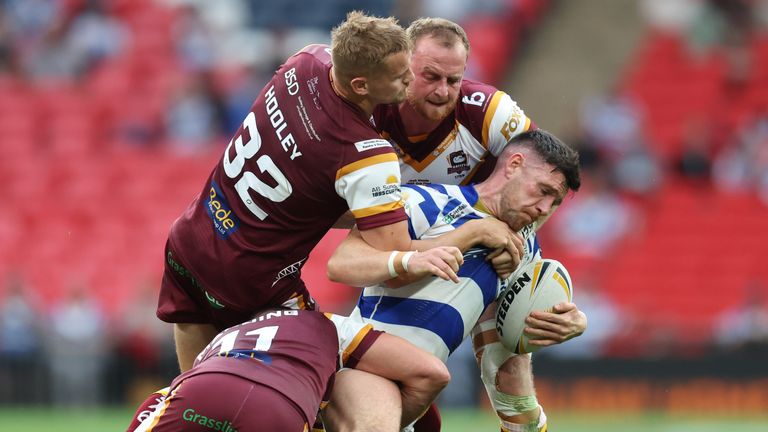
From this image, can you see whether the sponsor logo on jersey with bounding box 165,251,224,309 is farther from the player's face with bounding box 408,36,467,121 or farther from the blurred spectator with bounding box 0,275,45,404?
the blurred spectator with bounding box 0,275,45,404

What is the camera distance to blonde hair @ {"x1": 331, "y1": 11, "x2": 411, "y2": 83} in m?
6.08

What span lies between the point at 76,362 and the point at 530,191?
10.2 m

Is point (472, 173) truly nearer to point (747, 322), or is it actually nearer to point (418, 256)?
point (418, 256)

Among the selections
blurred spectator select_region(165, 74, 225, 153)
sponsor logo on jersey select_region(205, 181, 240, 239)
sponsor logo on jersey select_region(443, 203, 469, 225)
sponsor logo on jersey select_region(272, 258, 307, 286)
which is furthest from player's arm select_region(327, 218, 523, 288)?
blurred spectator select_region(165, 74, 225, 153)

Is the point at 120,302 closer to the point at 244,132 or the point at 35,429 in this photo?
the point at 35,429

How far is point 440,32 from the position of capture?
6.88m

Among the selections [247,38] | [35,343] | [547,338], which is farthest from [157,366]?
[547,338]

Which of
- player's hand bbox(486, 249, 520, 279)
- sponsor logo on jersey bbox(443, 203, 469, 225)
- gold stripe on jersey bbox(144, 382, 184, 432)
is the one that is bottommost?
gold stripe on jersey bbox(144, 382, 184, 432)

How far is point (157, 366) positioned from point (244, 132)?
9.37m

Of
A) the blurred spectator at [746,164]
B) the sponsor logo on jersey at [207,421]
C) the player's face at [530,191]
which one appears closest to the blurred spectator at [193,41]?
the blurred spectator at [746,164]

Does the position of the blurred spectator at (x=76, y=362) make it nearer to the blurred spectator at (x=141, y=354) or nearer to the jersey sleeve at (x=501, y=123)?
the blurred spectator at (x=141, y=354)

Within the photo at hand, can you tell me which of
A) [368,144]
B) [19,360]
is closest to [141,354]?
[19,360]

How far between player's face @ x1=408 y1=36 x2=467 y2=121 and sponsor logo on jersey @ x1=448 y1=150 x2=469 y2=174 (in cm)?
38

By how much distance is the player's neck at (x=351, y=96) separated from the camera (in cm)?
624
